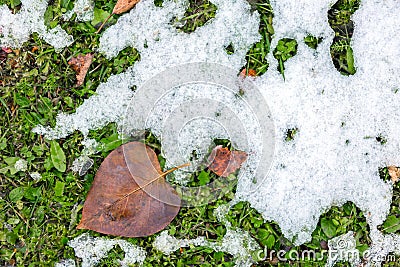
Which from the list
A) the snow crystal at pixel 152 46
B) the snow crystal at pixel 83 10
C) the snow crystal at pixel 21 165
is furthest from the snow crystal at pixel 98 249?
the snow crystal at pixel 83 10

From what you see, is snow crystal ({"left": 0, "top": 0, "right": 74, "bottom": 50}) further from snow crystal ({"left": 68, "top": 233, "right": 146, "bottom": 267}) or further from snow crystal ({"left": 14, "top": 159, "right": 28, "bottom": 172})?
snow crystal ({"left": 68, "top": 233, "right": 146, "bottom": 267})

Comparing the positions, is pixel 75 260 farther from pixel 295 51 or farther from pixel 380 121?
pixel 380 121

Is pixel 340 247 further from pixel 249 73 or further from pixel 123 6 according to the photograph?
pixel 123 6

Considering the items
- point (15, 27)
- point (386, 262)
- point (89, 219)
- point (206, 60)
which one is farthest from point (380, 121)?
point (15, 27)

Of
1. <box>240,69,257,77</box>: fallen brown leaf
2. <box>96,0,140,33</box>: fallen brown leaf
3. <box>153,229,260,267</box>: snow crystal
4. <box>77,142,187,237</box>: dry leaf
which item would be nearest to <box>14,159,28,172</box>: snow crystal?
<box>77,142,187,237</box>: dry leaf

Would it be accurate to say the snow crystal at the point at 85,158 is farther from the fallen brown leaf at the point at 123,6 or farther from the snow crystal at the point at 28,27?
the fallen brown leaf at the point at 123,6
